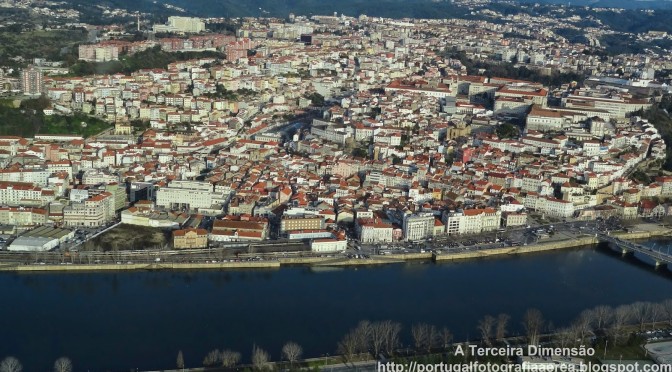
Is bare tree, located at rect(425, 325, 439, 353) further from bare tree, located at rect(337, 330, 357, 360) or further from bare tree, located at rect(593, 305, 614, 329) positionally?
bare tree, located at rect(593, 305, 614, 329)

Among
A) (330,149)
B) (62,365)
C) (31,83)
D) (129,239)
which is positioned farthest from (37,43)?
(62,365)

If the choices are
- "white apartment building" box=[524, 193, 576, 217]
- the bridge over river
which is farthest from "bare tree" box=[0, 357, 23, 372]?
"white apartment building" box=[524, 193, 576, 217]

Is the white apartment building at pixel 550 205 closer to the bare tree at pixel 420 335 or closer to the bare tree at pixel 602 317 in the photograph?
the bare tree at pixel 602 317

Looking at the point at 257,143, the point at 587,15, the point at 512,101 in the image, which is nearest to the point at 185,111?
the point at 257,143

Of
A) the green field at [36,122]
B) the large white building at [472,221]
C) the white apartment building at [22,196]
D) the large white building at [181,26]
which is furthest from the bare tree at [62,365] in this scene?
the large white building at [181,26]

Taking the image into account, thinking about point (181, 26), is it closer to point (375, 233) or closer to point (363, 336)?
point (375, 233)
